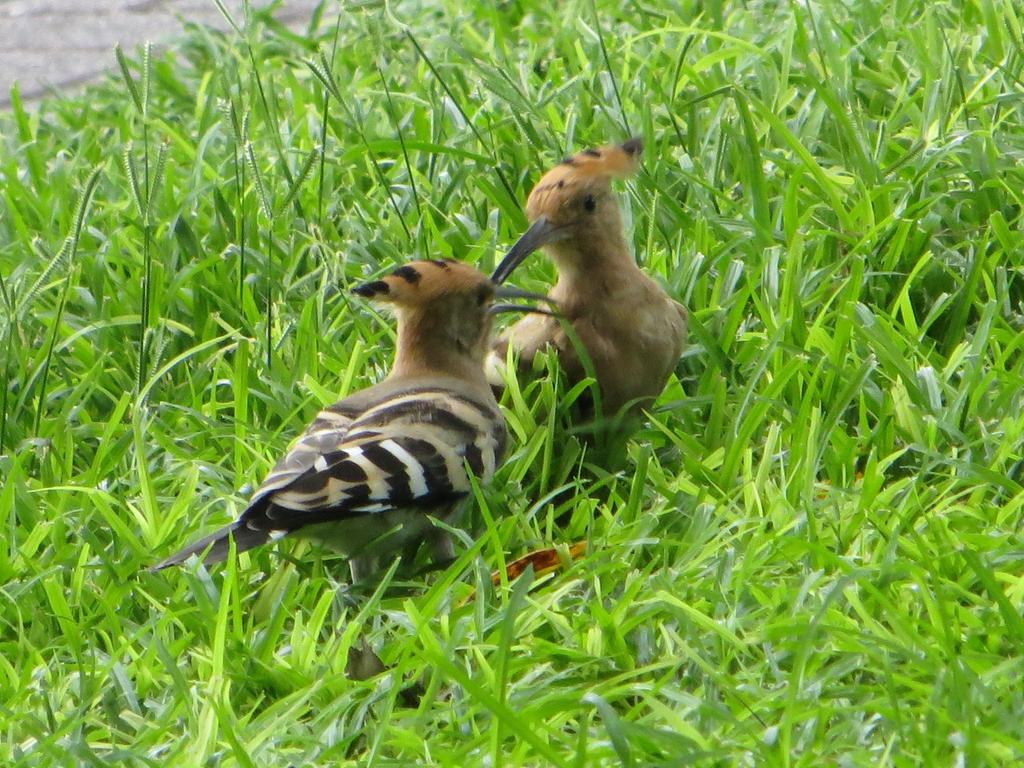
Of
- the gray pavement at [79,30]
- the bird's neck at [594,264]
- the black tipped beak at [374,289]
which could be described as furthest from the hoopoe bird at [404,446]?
the gray pavement at [79,30]

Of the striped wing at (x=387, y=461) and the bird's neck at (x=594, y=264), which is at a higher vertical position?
the bird's neck at (x=594, y=264)

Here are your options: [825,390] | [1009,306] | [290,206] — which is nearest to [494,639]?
[825,390]

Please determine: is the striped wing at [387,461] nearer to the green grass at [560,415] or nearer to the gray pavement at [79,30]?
the green grass at [560,415]

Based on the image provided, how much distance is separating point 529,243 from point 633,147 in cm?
48

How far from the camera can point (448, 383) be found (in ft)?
13.8

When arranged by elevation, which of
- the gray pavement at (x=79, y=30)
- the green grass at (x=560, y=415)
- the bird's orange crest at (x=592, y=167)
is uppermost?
the gray pavement at (x=79, y=30)

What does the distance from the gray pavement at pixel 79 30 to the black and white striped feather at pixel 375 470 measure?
3732mm

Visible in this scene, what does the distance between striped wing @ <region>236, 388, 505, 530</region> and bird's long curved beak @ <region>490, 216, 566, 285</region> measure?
434 millimetres

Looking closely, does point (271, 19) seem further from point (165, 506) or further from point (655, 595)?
point (655, 595)

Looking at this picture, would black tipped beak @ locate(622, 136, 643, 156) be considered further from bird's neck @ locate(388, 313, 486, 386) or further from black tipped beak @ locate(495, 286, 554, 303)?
bird's neck @ locate(388, 313, 486, 386)

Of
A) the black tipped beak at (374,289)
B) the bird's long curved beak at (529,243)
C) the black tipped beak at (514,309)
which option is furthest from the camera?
the bird's long curved beak at (529,243)

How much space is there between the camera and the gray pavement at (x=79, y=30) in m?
7.54

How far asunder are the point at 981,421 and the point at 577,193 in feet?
3.79

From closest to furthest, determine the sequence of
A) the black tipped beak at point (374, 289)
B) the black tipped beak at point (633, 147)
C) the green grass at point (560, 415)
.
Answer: the green grass at point (560, 415) → the black tipped beak at point (374, 289) → the black tipped beak at point (633, 147)
